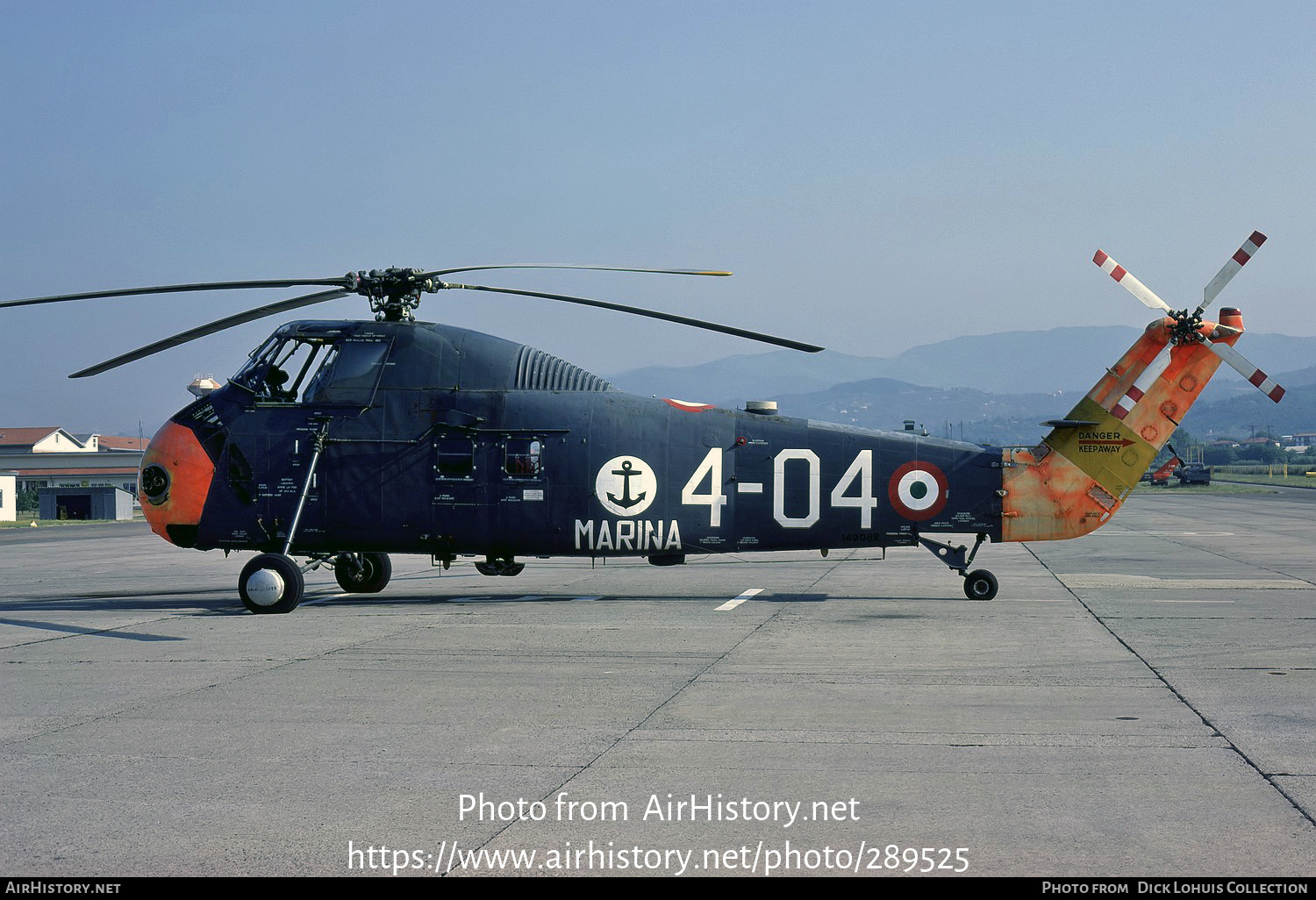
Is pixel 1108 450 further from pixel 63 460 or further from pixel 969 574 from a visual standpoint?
pixel 63 460

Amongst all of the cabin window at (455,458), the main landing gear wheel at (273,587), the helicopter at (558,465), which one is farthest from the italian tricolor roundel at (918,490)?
the main landing gear wheel at (273,587)

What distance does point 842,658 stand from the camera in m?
12.5

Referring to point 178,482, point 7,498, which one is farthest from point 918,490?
point 7,498

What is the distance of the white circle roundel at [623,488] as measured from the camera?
1767 cm

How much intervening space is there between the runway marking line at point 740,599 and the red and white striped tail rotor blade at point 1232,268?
8.18 meters

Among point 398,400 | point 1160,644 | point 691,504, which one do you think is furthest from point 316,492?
point 1160,644

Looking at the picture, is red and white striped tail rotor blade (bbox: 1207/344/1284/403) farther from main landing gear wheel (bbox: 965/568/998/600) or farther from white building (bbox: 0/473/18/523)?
white building (bbox: 0/473/18/523)

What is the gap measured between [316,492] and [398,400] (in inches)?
72.9

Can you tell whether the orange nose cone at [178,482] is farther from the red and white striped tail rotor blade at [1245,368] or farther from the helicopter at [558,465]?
the red and white striped tail rotor blade at [1245,368]

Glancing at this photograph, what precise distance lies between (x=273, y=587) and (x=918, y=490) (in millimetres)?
9575

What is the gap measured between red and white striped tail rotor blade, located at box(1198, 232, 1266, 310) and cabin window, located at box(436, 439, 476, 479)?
11164mm

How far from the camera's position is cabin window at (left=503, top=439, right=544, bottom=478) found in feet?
58.2
